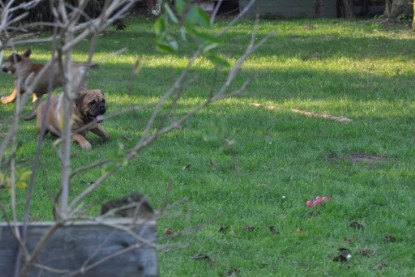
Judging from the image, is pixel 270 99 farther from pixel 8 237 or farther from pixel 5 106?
pixel 8 237

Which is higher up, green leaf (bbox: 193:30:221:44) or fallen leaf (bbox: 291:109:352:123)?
green leaf (bbox: 193:30:221:44)

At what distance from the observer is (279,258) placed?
20.2 ft

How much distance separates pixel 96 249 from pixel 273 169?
5834mm

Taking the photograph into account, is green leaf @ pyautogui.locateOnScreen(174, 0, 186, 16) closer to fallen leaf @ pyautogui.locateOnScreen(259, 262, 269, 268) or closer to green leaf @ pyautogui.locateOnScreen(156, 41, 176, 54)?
green leaf @ pyautogui.locateOnScreen(156, 41, 176, 54)

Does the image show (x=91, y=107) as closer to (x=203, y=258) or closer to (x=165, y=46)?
(x=203, y=258)

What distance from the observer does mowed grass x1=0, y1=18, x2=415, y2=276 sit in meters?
6.13

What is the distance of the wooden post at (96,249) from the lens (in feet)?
8.84

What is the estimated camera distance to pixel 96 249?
275 cm

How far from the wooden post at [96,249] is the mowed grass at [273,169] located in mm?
246

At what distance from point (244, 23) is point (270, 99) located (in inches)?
452

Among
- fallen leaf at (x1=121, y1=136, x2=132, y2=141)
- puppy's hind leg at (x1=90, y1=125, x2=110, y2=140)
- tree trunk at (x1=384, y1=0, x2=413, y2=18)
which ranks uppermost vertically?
Answer: puppy's hind leg at (x1=90, y1=125, x2=110, y2=140)

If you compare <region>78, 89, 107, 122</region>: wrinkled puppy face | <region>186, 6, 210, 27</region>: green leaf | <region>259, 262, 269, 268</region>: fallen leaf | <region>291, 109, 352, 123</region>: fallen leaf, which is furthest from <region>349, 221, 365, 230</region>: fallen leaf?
<region>186, 6, 210, 27</region>: green leaf

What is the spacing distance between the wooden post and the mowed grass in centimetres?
25

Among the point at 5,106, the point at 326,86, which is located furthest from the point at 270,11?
the point at 5,106
